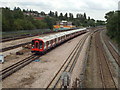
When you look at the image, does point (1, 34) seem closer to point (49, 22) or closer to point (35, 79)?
point (35, 79)

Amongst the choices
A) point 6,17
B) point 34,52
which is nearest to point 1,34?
point 6,17

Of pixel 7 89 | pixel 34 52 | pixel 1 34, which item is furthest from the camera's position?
pixel 1 34

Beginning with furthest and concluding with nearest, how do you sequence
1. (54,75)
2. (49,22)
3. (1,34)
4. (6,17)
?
(49,22) < (6,17) < (1,34) < (54,75)

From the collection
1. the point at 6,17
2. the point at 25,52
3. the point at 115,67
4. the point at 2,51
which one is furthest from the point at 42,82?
the point at 6,17

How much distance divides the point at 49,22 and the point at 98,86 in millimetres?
85991

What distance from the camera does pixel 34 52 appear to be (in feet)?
82.2

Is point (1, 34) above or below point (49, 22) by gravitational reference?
below

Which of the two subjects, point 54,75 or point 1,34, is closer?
point 54,75

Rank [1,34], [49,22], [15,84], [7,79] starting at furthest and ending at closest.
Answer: [49,22] → [1,34] → [7,79] → [15,84]

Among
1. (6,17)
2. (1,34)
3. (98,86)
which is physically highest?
(6,17)

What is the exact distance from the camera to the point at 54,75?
1602cm

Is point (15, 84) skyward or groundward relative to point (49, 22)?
groundward

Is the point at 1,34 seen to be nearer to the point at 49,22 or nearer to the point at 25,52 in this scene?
the point at 25,52

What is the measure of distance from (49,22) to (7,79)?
276 ft
